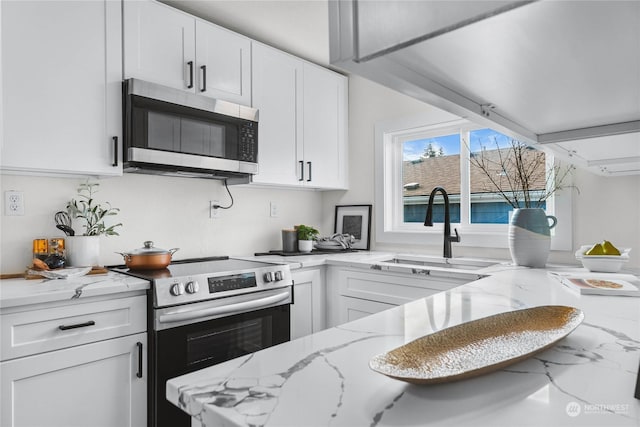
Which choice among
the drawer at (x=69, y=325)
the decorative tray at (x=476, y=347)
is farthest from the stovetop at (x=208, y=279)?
the decorative tray at (x=476, y=347)

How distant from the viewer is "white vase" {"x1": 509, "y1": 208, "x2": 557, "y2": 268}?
2.03m

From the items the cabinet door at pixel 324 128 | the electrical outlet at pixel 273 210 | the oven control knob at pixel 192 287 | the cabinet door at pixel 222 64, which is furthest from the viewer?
the electrical outlet at pixel 273 210

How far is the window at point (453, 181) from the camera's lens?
98.7 inches

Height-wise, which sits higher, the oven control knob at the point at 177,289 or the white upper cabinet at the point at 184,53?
the white upper cabinet at the point at 184,53

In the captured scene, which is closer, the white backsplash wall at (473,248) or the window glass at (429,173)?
the white backsplash wall at (473,248)

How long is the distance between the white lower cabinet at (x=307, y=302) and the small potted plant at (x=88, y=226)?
1.08 metres

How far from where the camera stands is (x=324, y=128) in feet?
10.3

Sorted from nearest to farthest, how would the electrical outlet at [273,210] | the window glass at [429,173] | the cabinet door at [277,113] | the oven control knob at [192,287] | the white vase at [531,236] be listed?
the oven control knob at [192,287] < the white vase at [531,236] < the cabinet door at [277,113] < the window glass at [429,173] < the electrical outlet at [273,210]

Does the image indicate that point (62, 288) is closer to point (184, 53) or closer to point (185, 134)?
point (185, 134)

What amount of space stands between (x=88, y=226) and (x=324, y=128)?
180 centimetres

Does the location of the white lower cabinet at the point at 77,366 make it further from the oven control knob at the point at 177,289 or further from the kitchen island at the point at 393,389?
the kitchen island at the point at 393,389

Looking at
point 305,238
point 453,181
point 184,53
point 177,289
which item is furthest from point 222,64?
point 453,181

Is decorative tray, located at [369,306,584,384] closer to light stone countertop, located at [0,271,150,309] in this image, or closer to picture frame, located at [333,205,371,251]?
light stone countertop, located at [0,271,150,309]

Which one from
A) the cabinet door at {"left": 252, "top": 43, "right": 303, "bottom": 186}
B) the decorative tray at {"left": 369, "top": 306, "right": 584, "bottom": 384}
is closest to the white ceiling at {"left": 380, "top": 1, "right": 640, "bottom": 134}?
the decorative tray at {"left": 369, "top": 306, "right": 584, "bottom": 384}
